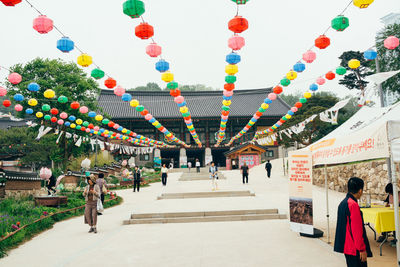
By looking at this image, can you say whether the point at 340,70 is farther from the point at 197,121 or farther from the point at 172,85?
the point at 197,121

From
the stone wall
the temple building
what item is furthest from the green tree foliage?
the stone wall

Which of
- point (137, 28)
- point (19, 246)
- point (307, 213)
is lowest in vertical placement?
point (19, 246)

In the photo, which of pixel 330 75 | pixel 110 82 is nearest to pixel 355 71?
pixel 330 75

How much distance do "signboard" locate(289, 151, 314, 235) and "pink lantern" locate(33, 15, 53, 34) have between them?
6397mm

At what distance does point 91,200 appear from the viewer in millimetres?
9086

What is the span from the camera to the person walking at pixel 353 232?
3.88 m

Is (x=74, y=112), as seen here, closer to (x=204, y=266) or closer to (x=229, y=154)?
(x=229, y=154)

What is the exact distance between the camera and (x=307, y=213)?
7.39 metres

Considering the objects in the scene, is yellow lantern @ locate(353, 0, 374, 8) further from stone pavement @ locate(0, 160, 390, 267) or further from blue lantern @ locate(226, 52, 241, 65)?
stone pavement @ locate(0, 160, 390, 267)

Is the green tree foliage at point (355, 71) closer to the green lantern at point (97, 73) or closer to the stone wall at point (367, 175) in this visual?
the stone wall at point (367, 175)

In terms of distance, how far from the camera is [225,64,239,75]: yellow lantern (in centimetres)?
1030

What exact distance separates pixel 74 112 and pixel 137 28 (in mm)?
20477

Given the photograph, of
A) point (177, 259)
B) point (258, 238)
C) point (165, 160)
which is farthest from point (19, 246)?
point (165, 160)

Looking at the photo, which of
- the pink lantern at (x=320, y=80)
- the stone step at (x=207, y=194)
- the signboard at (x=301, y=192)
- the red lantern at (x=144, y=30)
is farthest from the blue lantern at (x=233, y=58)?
the stone step at (x=207, y=194)
